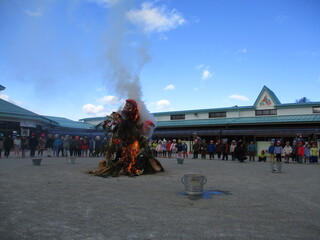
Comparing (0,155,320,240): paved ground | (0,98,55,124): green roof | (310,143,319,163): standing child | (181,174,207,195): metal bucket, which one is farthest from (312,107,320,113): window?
(0,98,55,124): green roof

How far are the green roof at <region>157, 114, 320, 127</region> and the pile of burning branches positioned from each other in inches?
804

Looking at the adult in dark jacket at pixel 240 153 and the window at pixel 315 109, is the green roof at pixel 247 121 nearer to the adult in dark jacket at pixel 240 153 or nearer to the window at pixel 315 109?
the window at pixel 315 109

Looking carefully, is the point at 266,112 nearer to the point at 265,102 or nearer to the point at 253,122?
the point at 265,102

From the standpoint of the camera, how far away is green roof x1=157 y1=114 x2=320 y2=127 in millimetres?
28550

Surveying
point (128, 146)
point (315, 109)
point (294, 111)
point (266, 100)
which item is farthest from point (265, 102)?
point (128, 146)

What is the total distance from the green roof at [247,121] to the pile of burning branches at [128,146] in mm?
20426

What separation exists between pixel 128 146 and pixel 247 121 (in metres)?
22.6

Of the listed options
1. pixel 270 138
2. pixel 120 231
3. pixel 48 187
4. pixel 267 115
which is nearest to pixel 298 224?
pixel 120 231

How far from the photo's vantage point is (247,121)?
32.1m

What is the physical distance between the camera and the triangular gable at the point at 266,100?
33062 mm

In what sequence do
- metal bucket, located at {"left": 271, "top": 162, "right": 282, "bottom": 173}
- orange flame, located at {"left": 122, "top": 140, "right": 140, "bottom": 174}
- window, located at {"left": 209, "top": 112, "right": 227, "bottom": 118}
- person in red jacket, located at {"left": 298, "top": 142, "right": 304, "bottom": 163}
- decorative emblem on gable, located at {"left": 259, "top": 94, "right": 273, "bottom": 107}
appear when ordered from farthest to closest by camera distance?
1. window, located at {"left": 209, "top": 112, "right": 227, "bottom": 118}
2. decorative emblem on gable, located at {"left": 259, "top": 94, "right": 273, "bottom": 107}
3. person in red jacket, located at {"left": 298, "top": 142, "right": 304, "bottom": 163}
4. metal bucket, located at {"left": 271, "top": 162, "right": 282, "bottom": 173}
5. orange flame, located at {"left": 122, "top": 140, "right": 140, "bottom": 174}

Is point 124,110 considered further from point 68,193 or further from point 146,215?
point 146,215

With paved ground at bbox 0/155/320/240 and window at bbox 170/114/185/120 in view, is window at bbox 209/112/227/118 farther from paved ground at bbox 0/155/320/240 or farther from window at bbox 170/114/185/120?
paved ground at bbox 0/155/320/240

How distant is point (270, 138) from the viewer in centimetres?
2980
